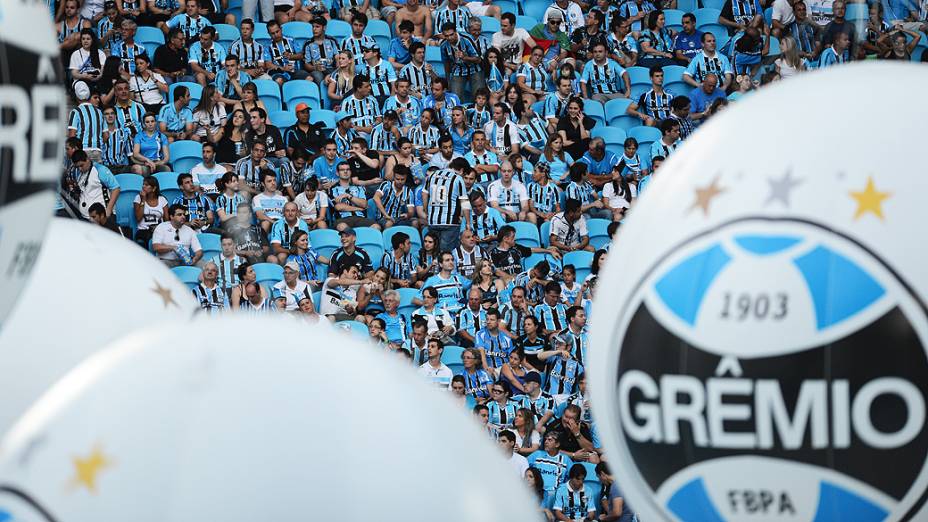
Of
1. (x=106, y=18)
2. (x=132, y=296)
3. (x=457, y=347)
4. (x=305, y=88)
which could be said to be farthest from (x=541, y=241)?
(x=132, y=296)

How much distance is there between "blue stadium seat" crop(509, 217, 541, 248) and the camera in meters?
13.0

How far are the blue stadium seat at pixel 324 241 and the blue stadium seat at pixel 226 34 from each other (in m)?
2.69

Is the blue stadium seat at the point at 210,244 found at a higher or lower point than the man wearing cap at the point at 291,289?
higher

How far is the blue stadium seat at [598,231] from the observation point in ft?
43.8

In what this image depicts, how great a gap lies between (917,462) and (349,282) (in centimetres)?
858

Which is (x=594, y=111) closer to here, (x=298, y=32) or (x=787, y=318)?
(x=298, y=32)

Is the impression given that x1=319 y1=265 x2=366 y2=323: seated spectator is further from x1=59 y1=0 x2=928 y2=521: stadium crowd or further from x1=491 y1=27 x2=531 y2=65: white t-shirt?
x1=491 y1=27 x2=531 y2=65: white t-shirt

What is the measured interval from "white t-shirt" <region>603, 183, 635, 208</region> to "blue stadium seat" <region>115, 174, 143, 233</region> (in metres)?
4.37

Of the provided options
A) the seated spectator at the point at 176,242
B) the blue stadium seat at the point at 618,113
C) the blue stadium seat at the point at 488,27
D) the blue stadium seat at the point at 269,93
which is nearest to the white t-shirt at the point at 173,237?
the seated spectator at the point at 176,242

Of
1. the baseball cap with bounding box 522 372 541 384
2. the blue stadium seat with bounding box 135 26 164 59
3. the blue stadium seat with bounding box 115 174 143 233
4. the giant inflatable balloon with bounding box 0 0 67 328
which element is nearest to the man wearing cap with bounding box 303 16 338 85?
the blue stadium seat with bounding box 135 26 164 59

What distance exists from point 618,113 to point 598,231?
1.95m

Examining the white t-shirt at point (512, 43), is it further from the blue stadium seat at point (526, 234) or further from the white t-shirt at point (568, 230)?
the blue stadium seat at point (526, 234)

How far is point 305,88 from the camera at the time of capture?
46.1ft

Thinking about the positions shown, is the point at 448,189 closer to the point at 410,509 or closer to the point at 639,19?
the point at 639,19
